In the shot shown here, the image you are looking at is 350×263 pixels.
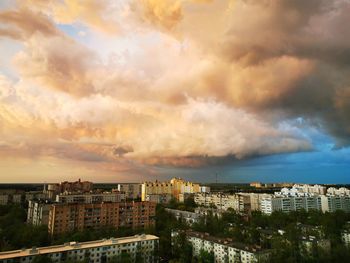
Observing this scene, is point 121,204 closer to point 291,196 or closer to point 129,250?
point 129,250

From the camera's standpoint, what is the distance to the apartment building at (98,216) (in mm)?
20000

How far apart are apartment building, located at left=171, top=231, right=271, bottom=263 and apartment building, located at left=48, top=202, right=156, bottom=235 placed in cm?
643

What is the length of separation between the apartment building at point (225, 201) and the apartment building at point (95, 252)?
22.5m

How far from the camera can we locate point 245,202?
121ft

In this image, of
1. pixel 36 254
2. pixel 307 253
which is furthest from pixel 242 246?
pixel 36 254

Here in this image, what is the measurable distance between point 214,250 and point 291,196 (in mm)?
22609

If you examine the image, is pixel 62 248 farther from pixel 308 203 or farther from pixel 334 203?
pixel 334 203

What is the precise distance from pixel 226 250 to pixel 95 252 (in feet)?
21.7

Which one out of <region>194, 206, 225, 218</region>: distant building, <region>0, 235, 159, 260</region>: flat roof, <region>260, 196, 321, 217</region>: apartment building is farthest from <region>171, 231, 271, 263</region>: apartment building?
<region>260, 196, 321, 217</region>: apartment building

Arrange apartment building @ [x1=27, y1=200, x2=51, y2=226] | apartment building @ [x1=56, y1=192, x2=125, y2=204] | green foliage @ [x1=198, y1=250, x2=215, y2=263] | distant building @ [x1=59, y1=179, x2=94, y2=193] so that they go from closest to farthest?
1. green foliage @ [x1=198, y1=250, x2=215, y2=263]
2. apartment building @ [x1=27, y1=200, x2=51, y2=226]
3. apartment building @ [x1=56, y1=192, x2=125, y2=204]
4. distant building @ [x1=59, y1=179, x2=94, y2=193]

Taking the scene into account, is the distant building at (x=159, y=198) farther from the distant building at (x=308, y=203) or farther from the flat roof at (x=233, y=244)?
the flat roof at (x=233, y=244)

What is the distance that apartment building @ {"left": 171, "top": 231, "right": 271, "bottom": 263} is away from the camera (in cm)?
1355

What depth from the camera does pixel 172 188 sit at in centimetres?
4978

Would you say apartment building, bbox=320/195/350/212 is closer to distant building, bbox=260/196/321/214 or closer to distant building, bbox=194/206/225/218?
distant building, bbox=260/196/321/214
